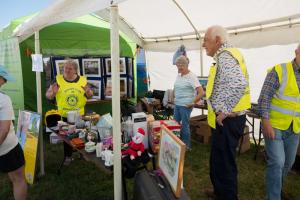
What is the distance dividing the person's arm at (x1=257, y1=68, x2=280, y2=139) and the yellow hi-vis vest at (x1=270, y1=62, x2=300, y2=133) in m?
0.04

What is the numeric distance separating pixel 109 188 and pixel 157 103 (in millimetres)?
3311

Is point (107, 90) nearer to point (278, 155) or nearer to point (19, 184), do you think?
point (19, 184)

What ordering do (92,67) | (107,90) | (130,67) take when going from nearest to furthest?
(92,67) → (107,90) → (130,67)

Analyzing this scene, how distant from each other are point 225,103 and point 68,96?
2.25 meters

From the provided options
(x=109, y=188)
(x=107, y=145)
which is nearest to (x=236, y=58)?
(x=107, y=145)

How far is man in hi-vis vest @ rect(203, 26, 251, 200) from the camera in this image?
212 cm

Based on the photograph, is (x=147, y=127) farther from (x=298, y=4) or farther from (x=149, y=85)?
(x=149, y=85)

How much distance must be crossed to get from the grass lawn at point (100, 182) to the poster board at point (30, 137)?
0.25 m

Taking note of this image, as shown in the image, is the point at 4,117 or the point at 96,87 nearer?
the point at 4,117

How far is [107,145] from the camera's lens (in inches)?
89.5

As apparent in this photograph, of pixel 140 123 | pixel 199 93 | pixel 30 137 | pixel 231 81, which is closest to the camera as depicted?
pixel 231 81

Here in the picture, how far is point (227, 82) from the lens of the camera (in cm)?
212

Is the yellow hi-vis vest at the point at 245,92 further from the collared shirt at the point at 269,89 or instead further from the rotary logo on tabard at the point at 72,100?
the rotary logo on tabard at the point at 72,100

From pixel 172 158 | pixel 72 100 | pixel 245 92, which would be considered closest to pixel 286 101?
pixel 245 92
